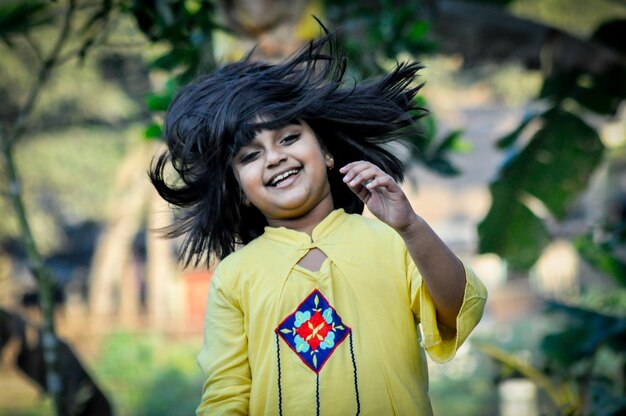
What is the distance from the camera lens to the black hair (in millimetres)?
2438

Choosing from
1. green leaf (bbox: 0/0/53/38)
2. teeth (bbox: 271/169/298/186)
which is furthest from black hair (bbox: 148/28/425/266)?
green leaf (bbox: 0/0/53/38)

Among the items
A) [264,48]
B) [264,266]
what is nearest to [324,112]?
[264,266]

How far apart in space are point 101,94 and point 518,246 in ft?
38.5

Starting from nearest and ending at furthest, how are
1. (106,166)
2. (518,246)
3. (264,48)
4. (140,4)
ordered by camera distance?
1. (140,4)
2. (264,48)
3. (518,246)
4. (106,166)

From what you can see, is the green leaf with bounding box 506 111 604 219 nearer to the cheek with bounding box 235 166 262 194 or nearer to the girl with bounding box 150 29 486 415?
the girl with bounding box 150 29 486 415

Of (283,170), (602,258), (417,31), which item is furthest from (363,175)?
(602,258)

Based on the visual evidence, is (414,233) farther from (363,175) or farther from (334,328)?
(334,328)

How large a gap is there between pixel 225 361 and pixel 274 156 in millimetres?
543

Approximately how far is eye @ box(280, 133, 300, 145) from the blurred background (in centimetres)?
57

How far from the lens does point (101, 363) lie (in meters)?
15.1

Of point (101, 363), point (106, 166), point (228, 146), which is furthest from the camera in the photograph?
point (106, 166)

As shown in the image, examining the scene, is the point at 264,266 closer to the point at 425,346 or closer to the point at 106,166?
the point at 425,346

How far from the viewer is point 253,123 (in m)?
2.40

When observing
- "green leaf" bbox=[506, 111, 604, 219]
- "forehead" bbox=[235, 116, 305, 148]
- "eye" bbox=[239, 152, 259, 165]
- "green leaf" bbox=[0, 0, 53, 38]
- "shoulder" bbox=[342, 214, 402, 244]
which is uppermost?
"green leaf" bbox=[0, 0, 53, 38]
